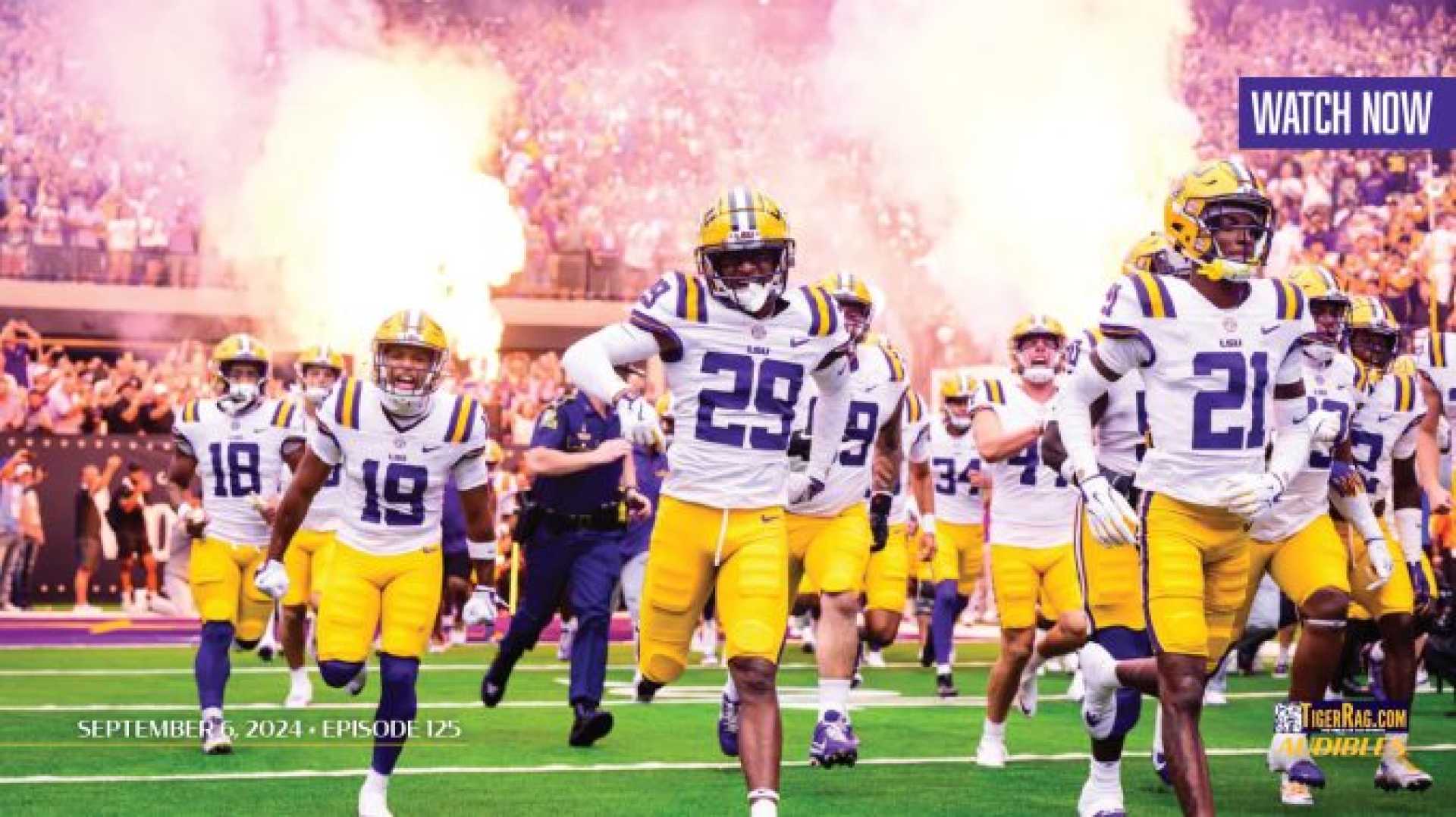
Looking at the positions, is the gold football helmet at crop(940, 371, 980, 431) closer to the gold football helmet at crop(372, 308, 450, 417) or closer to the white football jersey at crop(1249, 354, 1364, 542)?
the white football jersey at crop(1249, 354, 1364, 542)

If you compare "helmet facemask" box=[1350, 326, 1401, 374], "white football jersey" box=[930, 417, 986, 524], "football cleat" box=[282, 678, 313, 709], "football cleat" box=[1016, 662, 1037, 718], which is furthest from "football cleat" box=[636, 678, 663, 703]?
"white football jersey" box=[930, 417, 986, 524]

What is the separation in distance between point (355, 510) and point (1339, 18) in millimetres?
25093

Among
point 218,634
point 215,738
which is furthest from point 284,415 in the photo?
point 215,738

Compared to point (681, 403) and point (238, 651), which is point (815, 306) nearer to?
point (681, 403)

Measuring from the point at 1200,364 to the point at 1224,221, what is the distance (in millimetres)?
452

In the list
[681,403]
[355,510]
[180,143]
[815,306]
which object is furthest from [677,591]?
[180,143]

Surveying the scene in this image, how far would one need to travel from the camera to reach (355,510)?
764 centimetres

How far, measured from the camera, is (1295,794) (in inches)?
301

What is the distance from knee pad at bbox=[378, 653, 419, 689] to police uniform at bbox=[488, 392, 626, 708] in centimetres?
243

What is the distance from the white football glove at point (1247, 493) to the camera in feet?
20.5

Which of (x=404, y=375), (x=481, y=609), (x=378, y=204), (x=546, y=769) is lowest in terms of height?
(x=546, y=769)

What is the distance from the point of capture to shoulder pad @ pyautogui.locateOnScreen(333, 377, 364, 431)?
762 cm

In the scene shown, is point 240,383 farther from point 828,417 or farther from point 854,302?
point 828,417

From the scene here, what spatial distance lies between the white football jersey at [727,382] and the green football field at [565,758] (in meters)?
1.51
